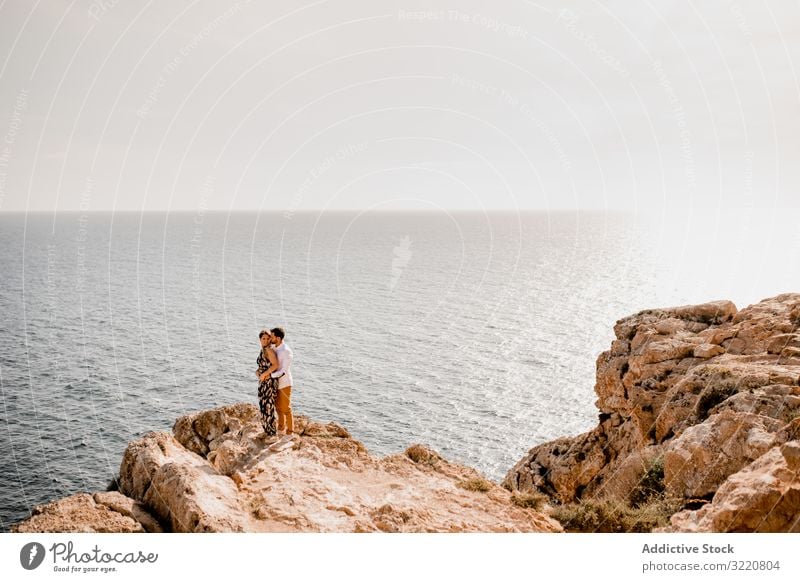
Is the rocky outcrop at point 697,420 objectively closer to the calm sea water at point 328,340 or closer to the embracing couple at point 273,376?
the embracing couple at point 273,376

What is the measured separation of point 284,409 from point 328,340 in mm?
58035

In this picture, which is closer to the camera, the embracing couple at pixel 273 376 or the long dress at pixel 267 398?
the embracing couple at pixel 273 376

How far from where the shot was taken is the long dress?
1285 cm

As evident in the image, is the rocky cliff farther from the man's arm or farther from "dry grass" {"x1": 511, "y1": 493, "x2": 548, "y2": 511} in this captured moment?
the man's arm

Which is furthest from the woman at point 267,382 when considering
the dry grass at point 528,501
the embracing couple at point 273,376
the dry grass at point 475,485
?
the dry grass at point 528,501

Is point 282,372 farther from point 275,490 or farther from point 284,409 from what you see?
point 275,490

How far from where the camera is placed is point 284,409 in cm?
1341

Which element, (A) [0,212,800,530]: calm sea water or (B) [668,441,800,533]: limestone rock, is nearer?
(B) [668,441,800,533]: limestone rock

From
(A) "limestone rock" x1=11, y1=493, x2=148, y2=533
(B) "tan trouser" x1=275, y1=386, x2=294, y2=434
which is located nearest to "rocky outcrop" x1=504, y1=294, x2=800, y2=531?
(B) "tan trouser" x1=275, y1=386, x2=294, y2=434

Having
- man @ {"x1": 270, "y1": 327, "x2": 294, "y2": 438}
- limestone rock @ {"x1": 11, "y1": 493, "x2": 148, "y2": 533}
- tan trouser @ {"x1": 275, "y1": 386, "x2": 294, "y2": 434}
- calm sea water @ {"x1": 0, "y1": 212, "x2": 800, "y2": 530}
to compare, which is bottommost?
calm sea water @ {"x1": 0, "y1": 212, "x2": 800, "y2": 530}

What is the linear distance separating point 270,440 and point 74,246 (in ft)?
522

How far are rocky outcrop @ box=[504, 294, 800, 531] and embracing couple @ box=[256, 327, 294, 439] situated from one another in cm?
898

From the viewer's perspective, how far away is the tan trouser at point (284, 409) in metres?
13.1

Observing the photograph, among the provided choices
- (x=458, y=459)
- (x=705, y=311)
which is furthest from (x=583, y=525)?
(x=458, y=459)
